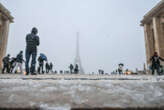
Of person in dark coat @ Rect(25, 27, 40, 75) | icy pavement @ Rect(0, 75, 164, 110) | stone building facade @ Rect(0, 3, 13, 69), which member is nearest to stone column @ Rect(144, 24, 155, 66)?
person in dark coat @ Rect(25, 27, 40, 75)

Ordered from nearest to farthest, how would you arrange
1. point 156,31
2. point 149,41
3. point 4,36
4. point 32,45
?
1. point 32,45
2. point 156,31
3. point 4,36
4. point 149,41

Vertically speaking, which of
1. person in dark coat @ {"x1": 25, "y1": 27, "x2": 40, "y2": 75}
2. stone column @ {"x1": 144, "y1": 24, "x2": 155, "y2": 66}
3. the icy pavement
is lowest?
the icy pavement

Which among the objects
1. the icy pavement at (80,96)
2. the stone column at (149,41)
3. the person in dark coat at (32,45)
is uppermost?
the stone column at (149,41)

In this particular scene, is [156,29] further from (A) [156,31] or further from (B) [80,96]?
(B) [80,96]

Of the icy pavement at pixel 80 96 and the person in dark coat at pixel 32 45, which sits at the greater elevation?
the person in dark coat at pixel 32 45

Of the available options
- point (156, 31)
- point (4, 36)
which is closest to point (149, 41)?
point (156, 31)

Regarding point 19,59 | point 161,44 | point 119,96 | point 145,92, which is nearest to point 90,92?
point 119,96

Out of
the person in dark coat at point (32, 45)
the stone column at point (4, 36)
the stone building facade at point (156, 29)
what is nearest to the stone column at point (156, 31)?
the stone building facade at point (156, 29)

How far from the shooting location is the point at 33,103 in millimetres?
2002

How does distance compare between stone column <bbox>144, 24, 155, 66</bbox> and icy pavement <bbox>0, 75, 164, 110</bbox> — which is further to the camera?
stone column <bbox>144, 24, 155, 66</bbox>

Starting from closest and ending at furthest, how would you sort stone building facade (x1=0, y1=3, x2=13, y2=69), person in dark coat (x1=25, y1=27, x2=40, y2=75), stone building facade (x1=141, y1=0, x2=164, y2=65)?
1. person in dark coat (x1=25, y1=27, x2=40, y2=75)
2. stone building facade (x1=141, y1=0, x2=164, y2=65)
3. stone building facade (x1=0, y1=3, x2=13, y2=69)

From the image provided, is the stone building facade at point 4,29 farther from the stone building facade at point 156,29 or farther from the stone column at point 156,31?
the stone column at point 156,31

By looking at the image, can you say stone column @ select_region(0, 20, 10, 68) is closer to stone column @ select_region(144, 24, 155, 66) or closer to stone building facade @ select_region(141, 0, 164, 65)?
stone building facade @ select_region(141, 0, 164, 65)

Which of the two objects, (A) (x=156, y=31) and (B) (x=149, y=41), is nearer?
(A) (x=156, y=31)
